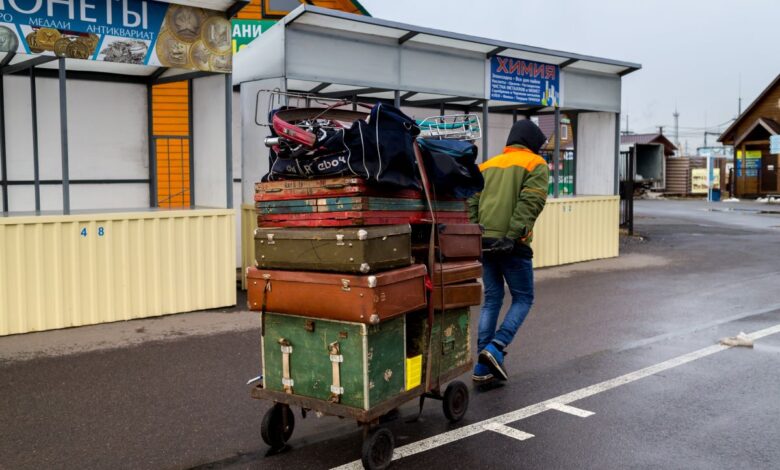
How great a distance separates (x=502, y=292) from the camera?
619 cm

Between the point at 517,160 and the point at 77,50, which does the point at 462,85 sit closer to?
the point at 77,50

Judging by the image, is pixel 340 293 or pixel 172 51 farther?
pixel 172 51

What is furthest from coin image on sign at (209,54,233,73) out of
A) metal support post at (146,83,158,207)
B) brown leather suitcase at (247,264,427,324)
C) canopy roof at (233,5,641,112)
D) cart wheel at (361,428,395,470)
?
cart wheel at (361,428,395,470)

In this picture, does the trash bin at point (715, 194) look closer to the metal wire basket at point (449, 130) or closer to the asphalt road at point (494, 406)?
the asphalt road at point (494, 406)

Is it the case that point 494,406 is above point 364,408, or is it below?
below

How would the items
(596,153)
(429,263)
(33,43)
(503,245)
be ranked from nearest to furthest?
(429,263), (503,245), (33,43), (596,153)

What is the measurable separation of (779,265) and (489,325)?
9244 mm

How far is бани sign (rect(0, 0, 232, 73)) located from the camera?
25.4 feet

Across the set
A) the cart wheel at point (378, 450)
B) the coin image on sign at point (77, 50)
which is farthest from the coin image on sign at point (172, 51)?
the cart wheel at point (378, 450)

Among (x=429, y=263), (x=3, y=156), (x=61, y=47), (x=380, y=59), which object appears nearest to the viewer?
(x=429, y=263)

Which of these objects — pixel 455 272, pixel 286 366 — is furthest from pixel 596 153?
pixel 286 366

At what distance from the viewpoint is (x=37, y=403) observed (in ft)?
18.4

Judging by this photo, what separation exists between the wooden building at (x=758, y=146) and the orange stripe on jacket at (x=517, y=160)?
124ft

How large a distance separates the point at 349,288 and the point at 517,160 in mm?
2320
